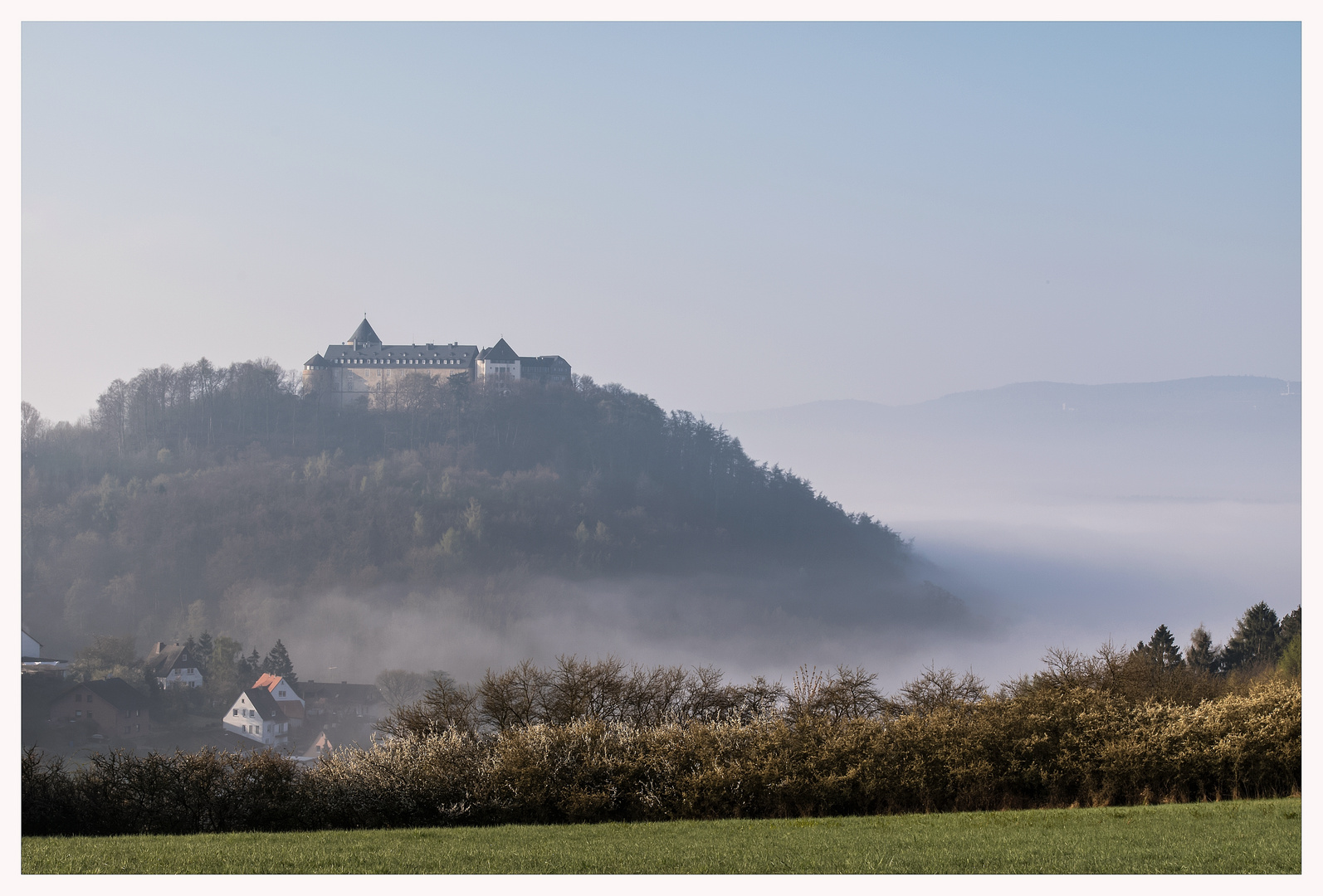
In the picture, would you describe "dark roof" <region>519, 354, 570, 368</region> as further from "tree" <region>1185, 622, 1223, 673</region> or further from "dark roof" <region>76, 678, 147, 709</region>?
"tree" <region>1185, 622, 1223, 673</region>

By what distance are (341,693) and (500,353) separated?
4307 cm

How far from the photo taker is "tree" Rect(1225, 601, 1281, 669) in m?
47.9

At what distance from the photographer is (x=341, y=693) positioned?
9288 cm

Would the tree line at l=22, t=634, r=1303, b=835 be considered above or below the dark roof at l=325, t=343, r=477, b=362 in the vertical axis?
below

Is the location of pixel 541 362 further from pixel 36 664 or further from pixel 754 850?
pixel 754 850

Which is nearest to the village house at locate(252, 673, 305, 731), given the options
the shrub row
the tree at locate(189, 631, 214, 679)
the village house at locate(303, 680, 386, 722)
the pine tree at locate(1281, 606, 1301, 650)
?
the village house at locate(303, 680, 386, 722)

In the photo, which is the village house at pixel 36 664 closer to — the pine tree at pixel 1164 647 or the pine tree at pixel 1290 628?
the pine tree at pixel 1164 647

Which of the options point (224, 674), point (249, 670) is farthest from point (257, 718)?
point (249, 670)

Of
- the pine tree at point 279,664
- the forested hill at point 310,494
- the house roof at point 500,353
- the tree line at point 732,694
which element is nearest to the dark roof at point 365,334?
the forested hill at point 310,494

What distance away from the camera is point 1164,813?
43.7 feet

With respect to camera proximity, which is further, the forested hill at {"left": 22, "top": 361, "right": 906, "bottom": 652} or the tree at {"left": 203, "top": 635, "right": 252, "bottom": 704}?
the forested hill at {"left": 22, "top": 361, "right": 906, "bottom": 652}

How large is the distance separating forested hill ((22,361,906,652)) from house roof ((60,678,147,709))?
2991cm

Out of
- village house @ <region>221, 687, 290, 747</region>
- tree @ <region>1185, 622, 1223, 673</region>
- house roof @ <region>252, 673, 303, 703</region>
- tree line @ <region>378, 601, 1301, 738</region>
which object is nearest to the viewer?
tree line @ <region>378, 601, 1301, 738</region>

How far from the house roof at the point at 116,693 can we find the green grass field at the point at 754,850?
75573 millimetres
